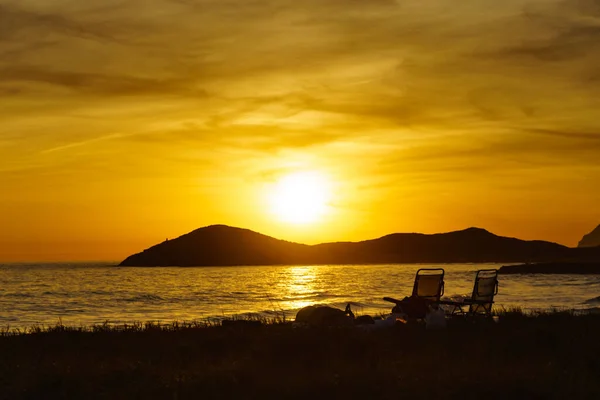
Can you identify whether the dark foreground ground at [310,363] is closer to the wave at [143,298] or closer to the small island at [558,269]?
the wave at [143,298]

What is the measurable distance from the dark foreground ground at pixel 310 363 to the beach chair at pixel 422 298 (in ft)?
3.83

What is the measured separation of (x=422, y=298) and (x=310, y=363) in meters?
7.08

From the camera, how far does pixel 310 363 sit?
11086 millimetres

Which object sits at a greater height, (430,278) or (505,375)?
(430,278)

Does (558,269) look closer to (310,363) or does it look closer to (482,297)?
(482,297)

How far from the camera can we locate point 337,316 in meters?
17.1

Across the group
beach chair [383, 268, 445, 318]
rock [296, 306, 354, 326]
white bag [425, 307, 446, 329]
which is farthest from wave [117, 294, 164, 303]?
white bag [425, 307, 446, 329]

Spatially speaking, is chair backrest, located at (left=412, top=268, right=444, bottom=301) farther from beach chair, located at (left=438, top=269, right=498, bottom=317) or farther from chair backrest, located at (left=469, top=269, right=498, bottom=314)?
chair backrest, located at (left=469, top=269, right=498, bottom=314)

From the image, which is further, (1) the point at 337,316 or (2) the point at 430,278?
(2) the point at 430,278

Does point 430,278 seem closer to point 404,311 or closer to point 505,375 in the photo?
point 404,311

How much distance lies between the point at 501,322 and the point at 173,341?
7.41 metres

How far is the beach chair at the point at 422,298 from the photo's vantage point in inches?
681

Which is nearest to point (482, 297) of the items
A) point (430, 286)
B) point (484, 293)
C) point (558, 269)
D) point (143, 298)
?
point (484, 293)

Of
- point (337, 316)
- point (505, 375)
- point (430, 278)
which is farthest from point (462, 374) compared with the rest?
point (430, 278)
